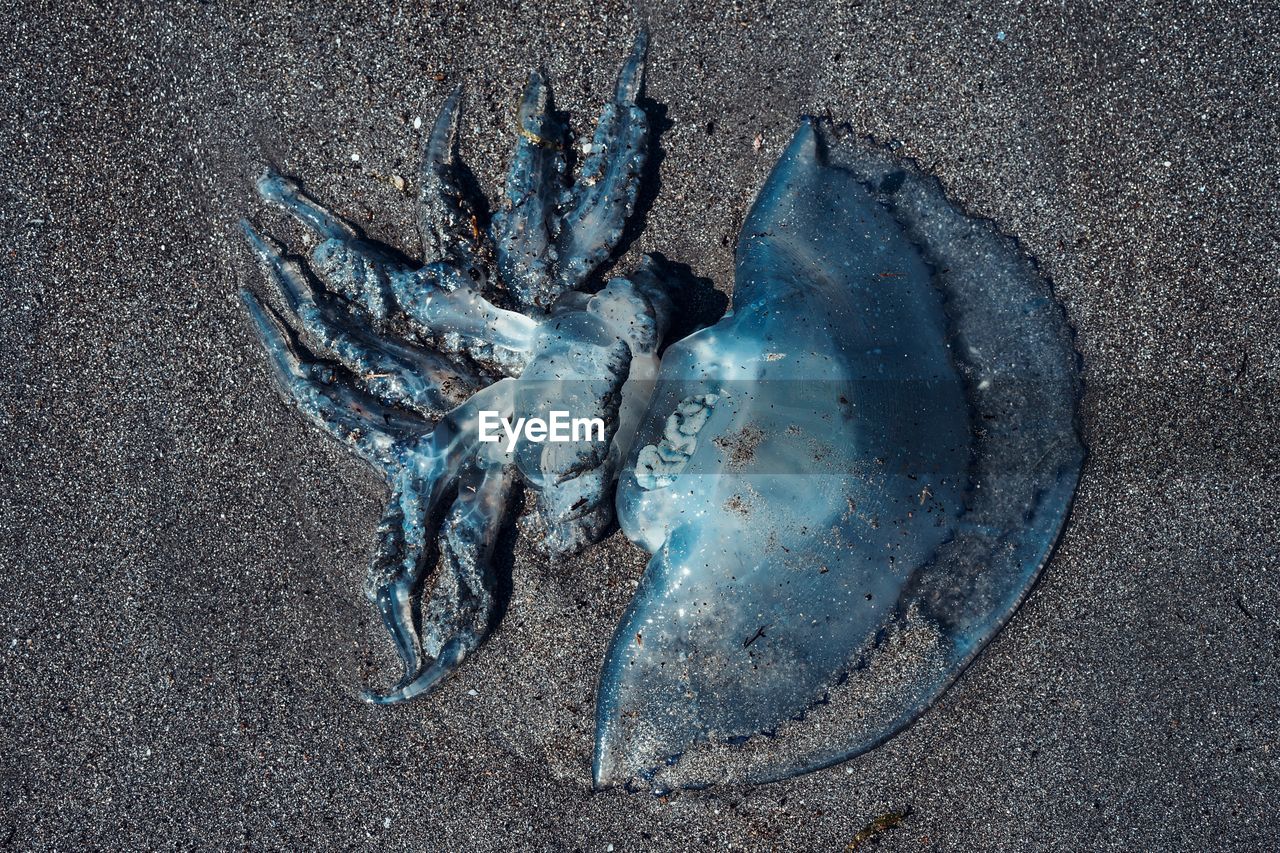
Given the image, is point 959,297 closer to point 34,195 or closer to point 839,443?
point 839,443

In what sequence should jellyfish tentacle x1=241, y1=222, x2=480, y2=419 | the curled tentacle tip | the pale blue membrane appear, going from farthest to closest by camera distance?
the curled tentacle tip
jellyfish tentacle x1=241, y1=222, x2=480, y2=419
the pale blue membrane

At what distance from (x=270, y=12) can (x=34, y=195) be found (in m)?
1.08

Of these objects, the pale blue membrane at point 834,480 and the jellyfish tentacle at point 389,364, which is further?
the jellyfish tentacle at point 389,364

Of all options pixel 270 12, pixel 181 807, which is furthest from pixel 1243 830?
pixel 270 12

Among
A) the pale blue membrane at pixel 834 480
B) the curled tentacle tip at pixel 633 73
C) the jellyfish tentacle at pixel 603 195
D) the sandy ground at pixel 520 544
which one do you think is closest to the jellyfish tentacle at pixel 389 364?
the sandy ground at pixel 520 544

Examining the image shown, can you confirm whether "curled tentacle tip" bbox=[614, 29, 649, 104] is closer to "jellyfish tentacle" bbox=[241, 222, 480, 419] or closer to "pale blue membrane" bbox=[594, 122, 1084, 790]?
"pale blue membrane" bbox=[594, 122, 1084, 790]

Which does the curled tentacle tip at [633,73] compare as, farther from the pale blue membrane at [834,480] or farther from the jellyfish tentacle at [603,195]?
the pale blue membrane at [834,480]

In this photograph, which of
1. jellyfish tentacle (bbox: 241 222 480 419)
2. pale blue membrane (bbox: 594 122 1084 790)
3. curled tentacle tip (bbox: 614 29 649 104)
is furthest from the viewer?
curled tentacle tip (bbox: 614 29 649 104)

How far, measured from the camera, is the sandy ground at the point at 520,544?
3090mm

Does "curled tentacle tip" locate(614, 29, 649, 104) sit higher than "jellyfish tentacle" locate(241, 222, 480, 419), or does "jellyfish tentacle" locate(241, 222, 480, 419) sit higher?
"curled tentacle tip" locate(614, 29, 649, 104)

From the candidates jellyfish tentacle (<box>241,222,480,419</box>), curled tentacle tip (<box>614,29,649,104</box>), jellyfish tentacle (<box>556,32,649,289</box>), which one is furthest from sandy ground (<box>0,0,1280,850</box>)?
jellyfish tentacle (<box>241,222,480,419</box>)

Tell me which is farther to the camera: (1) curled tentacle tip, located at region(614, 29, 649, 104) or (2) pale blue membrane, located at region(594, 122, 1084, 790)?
(1) curled tentacle tip, located at region(614, 29, 649, 104)

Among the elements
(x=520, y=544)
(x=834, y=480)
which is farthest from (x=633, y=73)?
(x=520, y=544)

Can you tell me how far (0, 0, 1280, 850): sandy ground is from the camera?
10.1ft
